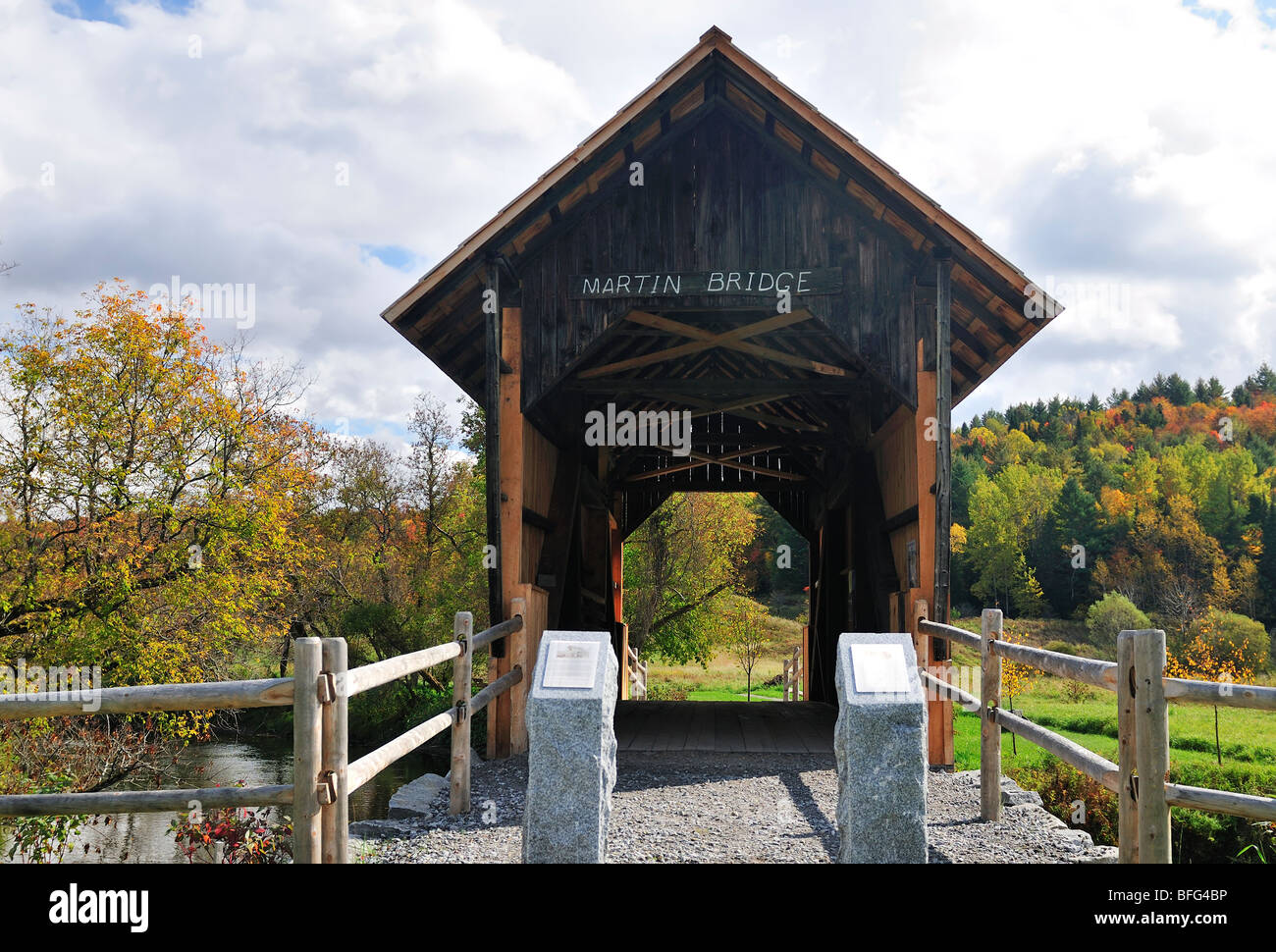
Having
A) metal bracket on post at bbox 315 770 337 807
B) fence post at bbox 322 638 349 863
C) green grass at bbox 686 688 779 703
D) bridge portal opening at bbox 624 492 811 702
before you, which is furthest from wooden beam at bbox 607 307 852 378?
green grass at bbox 686 688 779 703

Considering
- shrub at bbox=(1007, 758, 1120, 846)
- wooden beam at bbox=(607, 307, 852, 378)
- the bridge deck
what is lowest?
shrub at bbox=(1007, 758, 1120, 846)

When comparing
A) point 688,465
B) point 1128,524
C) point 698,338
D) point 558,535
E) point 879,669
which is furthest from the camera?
point 1128,524

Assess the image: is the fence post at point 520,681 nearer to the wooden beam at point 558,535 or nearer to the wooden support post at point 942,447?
the wooden beam at point 558,535

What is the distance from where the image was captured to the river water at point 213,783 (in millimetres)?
12664

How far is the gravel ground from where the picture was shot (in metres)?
5.20

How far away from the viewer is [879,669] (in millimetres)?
4398

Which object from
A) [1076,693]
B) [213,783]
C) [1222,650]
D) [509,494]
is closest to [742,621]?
[1076,693]

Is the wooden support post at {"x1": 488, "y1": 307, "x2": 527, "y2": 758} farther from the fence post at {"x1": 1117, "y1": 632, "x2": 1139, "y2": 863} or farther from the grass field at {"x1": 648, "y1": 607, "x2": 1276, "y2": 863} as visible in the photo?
the fence post at {"x1": 1117, "y1": 632, "x2": 1139, "y2": 863}

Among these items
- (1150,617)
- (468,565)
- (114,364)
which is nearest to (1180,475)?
(1150,617)

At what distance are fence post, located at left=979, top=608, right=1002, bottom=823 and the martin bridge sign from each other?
321 centimetres

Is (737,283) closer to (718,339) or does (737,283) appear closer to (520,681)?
(718,339)

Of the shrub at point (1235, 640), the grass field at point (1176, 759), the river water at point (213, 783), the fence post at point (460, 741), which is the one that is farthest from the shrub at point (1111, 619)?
the fence post at point (460, 741)

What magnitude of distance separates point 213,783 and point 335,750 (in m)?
16.4
